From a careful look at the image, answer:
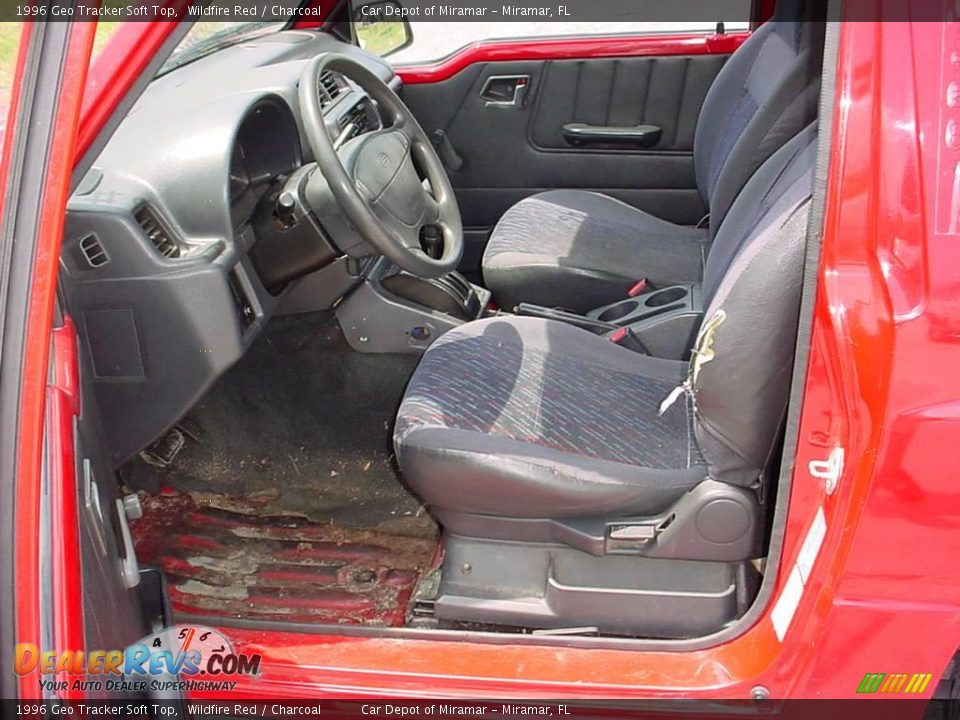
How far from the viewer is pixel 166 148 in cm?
169

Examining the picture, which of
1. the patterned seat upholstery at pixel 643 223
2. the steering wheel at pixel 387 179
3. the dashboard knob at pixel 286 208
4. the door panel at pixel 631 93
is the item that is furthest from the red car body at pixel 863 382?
the door panel at pixel 631 93

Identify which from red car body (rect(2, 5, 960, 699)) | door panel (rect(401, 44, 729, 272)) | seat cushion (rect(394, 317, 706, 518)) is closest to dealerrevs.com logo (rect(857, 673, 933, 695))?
red car body (rect(2, 5, 960, 699))

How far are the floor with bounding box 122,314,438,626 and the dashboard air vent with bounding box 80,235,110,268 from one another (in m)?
0.56

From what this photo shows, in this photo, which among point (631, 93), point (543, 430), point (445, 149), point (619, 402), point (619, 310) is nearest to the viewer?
point (543, 430)

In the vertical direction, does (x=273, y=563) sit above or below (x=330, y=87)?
below

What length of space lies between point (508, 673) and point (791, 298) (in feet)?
2.24

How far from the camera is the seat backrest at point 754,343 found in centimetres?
131

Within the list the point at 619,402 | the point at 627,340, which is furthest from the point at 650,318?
the point at 619,402

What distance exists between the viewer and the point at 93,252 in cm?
156

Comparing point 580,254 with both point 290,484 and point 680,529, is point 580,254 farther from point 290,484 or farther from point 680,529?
point 680,529

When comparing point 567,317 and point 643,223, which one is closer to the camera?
point 567,317

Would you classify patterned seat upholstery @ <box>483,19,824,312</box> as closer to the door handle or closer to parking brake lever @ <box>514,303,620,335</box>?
parking brake lever @ <box>514,303,620,335</box>

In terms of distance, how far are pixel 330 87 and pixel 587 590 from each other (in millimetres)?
1286

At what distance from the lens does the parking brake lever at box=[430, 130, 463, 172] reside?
111 inches
